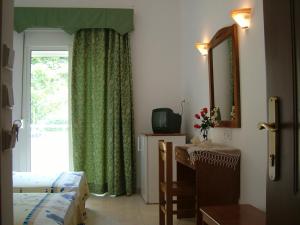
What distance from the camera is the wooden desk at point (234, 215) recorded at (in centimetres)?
189

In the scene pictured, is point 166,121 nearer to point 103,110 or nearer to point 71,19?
point 103,110

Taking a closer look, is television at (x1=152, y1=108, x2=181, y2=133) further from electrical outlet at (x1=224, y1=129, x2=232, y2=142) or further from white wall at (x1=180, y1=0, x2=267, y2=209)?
electrical outlet at (x1=224, y1=129, x2=232, y2=142)

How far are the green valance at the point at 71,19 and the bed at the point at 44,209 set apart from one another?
107 inches

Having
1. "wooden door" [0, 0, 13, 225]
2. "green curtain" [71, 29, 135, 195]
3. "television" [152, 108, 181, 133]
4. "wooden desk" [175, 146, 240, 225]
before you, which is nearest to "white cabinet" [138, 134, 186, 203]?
"television" [152, 108, 181, 133]

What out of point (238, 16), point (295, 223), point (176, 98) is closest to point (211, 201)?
point (238, 16)

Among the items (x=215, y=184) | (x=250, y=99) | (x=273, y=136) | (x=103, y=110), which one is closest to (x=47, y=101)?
(x=103, y=110)

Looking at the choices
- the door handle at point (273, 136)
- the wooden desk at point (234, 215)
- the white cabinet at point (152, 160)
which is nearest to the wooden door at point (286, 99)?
the door handle at point (273, 136)

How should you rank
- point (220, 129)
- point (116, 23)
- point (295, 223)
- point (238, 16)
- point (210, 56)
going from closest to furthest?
point (295, 223)
point (238, 16)
point (220, 129)
point (210, 56)
point (116, 23)

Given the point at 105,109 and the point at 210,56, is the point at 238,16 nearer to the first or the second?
the point at 210,56

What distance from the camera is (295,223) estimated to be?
921 millimetres

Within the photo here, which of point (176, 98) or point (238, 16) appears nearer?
point (238, 16)

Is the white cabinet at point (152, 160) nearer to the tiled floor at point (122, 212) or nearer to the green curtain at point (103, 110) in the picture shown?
the tiled floor at point (122, 212)

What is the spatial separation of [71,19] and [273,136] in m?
4.03

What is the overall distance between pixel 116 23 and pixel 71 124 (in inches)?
61.8
